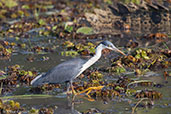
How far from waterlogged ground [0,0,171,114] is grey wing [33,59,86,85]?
28 cm

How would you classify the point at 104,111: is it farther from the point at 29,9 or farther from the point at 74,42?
the point at 29,9

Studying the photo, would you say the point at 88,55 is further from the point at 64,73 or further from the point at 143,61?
the point at 64,73

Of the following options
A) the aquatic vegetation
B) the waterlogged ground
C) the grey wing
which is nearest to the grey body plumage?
the grey wing

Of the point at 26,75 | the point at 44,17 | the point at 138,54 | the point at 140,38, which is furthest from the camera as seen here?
the point at 44,17

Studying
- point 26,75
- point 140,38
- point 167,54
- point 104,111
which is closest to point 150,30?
point 140,38

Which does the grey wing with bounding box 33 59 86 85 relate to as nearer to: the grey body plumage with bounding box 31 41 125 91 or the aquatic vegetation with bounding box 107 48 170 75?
the grey body plumage with bounding box 31 41 125 91

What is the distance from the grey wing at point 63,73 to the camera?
321 inches

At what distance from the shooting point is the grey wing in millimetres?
8156

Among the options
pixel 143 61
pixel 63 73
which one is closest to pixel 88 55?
pixel 143 61

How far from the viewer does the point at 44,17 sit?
17.5 metres

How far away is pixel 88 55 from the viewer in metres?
11.5

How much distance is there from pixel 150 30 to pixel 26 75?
21.8 ft

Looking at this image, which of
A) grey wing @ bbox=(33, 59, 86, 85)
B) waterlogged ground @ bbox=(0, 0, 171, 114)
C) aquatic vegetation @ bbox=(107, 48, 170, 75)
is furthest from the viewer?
aquatic vegetation @ bbox=(107, 48, 170, 75)

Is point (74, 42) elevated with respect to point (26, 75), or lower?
elevated
